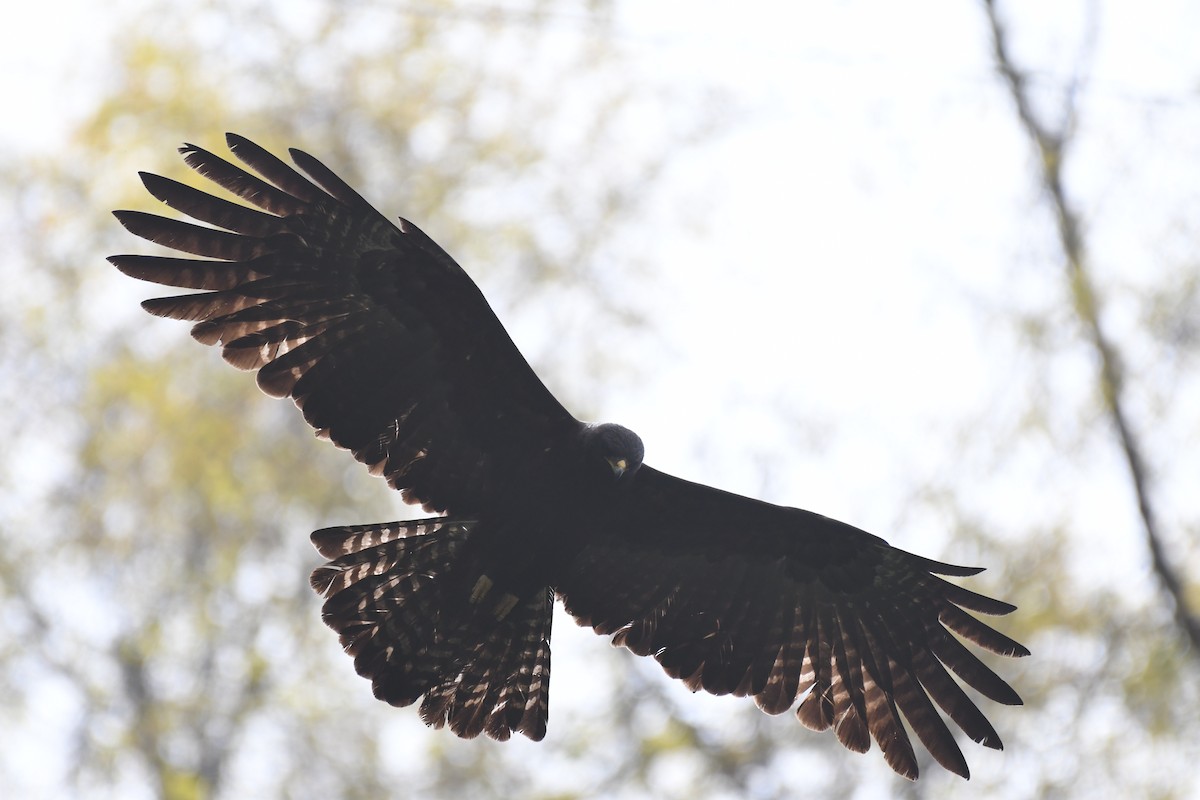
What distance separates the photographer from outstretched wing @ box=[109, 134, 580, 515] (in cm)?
520

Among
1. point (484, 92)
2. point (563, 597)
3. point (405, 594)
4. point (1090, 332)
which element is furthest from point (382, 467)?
point (484, 92)

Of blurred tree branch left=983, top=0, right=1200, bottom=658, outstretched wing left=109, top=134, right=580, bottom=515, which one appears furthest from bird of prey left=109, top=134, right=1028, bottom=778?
blurred tree branch left=983, top=0, right=1200, bottom=658

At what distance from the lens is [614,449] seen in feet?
18.2

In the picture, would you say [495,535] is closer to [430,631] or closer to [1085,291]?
[430,631]

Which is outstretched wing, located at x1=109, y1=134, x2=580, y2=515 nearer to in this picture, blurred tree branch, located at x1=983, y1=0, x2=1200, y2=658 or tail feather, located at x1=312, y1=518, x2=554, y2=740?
tail feather, located at x1=312, y1=518, x2=554, y2=740

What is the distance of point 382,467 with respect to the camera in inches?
225

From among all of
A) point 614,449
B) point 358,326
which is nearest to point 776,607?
point 614,449

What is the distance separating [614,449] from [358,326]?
46.6 inches

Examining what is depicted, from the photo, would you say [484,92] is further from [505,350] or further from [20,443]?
[505,350]

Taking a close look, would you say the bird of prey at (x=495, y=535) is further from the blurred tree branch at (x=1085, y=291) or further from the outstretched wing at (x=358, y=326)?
the blurred tree branch at (x=1085, y=291)

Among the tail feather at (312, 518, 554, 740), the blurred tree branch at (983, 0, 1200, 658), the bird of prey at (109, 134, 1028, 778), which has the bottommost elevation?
the tail feather at (312, 518, 554, 740)

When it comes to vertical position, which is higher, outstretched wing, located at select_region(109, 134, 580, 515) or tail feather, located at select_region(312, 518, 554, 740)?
outstretched wing, located at select_region(109, 134, 580, 515)

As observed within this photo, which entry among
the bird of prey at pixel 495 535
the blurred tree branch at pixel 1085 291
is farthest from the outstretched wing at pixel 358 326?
the blurred tree branch at pixel 1085 291

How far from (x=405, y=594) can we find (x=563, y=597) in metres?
0.80
